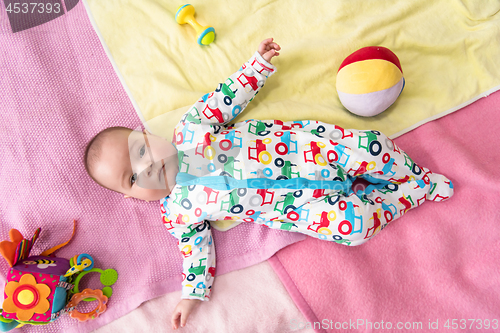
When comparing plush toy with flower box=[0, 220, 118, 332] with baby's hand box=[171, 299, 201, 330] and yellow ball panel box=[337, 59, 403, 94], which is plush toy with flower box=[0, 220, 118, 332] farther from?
yellow ball panel box=[337, 59, 403, 94]

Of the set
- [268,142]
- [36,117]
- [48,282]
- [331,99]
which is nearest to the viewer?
[48,282]

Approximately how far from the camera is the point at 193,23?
135 cm

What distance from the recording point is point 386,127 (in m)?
1.32

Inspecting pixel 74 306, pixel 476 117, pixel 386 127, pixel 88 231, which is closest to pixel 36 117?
pixel 88 231

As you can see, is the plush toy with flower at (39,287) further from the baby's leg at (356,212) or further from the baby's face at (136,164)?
the baby's leg at (356,212)

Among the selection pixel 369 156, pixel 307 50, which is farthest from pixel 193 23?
pixel 369 156

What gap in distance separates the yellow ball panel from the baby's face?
0.69 metres

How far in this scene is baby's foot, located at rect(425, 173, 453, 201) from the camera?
1199 mm

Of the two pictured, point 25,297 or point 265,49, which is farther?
point 265,49

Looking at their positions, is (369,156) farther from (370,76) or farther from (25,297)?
(25,297)

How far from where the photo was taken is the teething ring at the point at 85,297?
1.11 meters

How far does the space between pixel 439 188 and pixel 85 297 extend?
4.40ft

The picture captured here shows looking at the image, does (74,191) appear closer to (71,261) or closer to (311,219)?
(71,261)

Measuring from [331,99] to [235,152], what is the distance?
0.52 m
